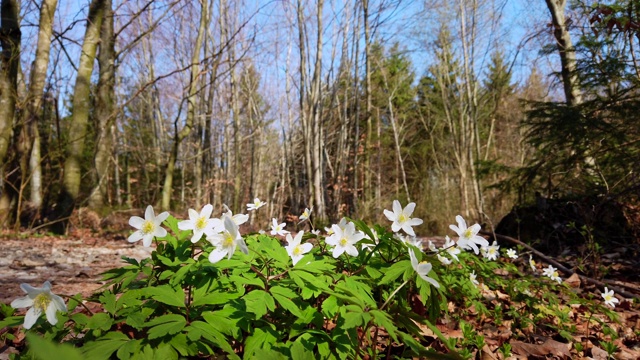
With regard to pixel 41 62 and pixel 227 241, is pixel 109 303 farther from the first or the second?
pixel 41 62

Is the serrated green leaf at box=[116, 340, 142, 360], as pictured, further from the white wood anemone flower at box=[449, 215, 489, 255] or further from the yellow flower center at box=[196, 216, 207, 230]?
the white wood anemone flower at box=[449, 215, 489, 255]

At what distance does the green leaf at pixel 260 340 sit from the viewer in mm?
981

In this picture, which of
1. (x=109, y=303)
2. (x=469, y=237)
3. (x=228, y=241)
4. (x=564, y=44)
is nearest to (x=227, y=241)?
(x=228, y=241)

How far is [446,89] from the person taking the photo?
44.9ft

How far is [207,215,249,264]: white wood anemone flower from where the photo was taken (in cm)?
104

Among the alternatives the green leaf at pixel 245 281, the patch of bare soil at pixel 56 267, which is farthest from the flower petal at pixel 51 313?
the patch of bare soil at pixel 56 267

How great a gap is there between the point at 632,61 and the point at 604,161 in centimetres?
114

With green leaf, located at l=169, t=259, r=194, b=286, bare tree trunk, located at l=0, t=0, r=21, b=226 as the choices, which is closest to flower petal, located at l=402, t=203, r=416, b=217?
green leaf, located at l=169, t=259, r=194, b=286

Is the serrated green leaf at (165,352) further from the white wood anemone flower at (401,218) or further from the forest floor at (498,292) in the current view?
the white wood anemone flower at (401,218)

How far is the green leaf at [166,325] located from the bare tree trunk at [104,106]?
7.52m

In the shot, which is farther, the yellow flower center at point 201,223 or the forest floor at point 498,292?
the forest floor at point 498,292

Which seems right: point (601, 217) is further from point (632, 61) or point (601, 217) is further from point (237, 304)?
point (237, 304)

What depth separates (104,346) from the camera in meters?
0.86

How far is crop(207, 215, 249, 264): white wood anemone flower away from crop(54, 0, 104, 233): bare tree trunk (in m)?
6.94
